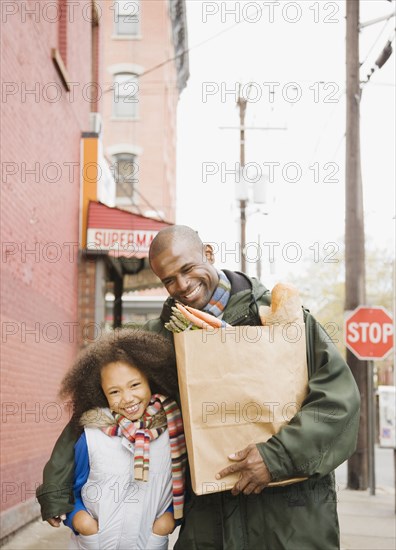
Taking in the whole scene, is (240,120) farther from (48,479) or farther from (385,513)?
(48,479)

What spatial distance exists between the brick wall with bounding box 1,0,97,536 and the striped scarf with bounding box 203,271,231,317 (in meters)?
4.97

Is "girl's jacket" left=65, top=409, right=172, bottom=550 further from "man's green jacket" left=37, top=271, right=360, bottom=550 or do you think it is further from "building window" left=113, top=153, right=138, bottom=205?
"building window" left=113, top=153, right=138, bottom=205

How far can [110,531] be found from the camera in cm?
346

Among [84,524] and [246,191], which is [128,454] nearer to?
[84,524]

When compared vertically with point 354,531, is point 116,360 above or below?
above

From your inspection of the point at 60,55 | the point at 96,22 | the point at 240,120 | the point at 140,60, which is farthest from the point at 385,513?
the point at 140,60

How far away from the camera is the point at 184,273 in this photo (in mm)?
3621

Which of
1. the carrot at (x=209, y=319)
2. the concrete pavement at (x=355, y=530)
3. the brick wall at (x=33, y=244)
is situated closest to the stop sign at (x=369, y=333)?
the concrete pavement at (x=355, y=530)

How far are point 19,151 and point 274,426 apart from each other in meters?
6.63

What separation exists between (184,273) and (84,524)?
1.05 meters

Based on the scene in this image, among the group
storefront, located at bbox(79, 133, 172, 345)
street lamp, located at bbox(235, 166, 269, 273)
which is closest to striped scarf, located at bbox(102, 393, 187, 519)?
storefront, located at bbox(79, 133, 172, 345)

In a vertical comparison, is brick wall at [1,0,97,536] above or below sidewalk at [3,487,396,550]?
above

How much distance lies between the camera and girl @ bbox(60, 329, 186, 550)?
3.47 meters

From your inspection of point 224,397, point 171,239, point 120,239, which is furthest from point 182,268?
point 120,239
